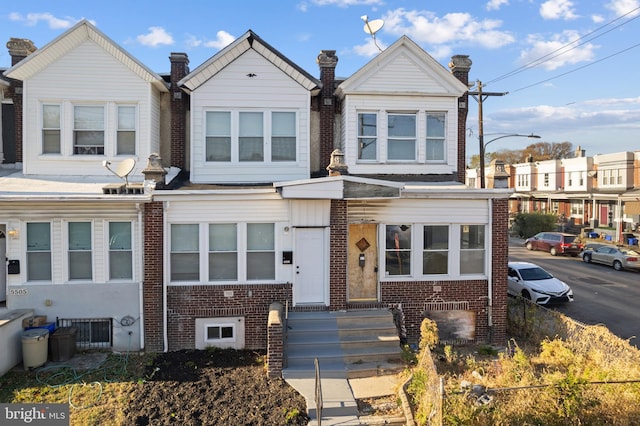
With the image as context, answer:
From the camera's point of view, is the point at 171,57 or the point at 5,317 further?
the point at 171,57

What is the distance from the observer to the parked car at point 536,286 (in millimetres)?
16453

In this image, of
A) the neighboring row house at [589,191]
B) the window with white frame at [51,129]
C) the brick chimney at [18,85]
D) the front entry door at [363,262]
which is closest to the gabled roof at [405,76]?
the front entry door at [363,262]

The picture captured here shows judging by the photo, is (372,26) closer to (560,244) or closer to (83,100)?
(83,100)

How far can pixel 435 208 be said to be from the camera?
38.3 feet

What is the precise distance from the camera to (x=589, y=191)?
4250 centimetres

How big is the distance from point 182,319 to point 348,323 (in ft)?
14.1

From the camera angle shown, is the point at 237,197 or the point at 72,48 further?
the point at 72,48

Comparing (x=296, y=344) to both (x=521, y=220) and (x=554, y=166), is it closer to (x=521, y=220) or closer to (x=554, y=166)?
(x=521, y=220)

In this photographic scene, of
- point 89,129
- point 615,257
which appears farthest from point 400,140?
point 615,257

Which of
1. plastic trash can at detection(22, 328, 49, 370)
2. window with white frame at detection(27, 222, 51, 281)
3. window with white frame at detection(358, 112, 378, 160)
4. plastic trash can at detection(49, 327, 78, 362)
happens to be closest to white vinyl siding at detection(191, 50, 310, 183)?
window with white frame at detection(358, 112, 378, 160)

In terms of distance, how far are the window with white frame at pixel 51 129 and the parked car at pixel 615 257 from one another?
28987mm

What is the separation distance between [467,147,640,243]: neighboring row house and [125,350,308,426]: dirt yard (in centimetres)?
3239

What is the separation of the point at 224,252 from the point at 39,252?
465 cm

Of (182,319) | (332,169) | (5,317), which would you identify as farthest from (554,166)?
(5,317)
